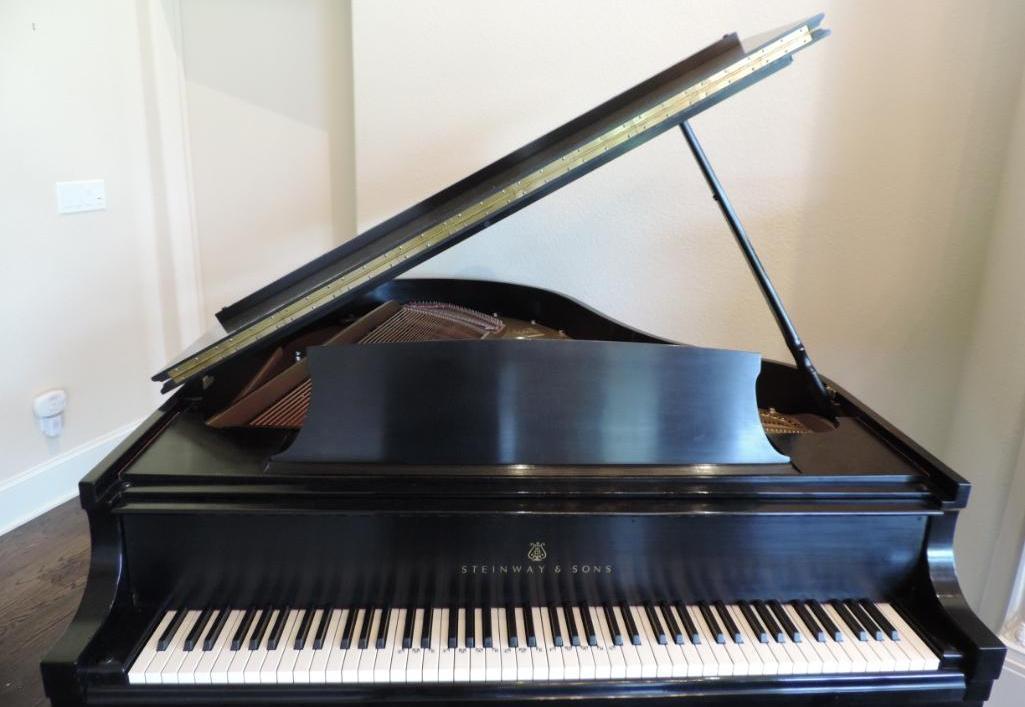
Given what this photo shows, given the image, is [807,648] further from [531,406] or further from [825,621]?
[531,406]

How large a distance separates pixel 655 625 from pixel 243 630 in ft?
2.55

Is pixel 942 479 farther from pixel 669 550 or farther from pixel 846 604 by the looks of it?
pixel 669 550

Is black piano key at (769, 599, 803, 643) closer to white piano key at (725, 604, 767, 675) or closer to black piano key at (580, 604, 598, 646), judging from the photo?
white piano key at (725, 604, 767, 675)

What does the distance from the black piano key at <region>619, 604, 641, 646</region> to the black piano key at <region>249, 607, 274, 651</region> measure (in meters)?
0.68

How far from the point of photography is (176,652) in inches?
Answer: 54.7

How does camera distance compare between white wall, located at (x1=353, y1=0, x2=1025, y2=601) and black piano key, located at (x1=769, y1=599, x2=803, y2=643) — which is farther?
white wall, located at (x1=353, y1=0, x2=1025, y2=601)

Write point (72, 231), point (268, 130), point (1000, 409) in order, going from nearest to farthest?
point (1000, 409), point (72, 231), point (268, 130)

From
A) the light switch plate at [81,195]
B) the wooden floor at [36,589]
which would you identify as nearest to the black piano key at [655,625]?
the wooden floor at [36,589]

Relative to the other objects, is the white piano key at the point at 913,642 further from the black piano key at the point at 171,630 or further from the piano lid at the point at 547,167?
the black piano key at the point at 171,630

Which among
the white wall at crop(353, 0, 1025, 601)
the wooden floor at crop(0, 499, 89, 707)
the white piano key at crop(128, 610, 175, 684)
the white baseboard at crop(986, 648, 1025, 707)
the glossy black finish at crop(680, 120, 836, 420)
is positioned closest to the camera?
the white piano key at crop(128, 610, 175, 684)

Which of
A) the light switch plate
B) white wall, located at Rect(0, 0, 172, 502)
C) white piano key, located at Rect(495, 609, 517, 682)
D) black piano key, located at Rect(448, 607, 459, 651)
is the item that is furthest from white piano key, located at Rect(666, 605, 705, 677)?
the light switch plate

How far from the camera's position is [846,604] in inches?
60.8

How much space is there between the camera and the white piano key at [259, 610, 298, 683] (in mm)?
1360

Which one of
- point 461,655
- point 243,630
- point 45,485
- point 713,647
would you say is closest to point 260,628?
point 243,630
